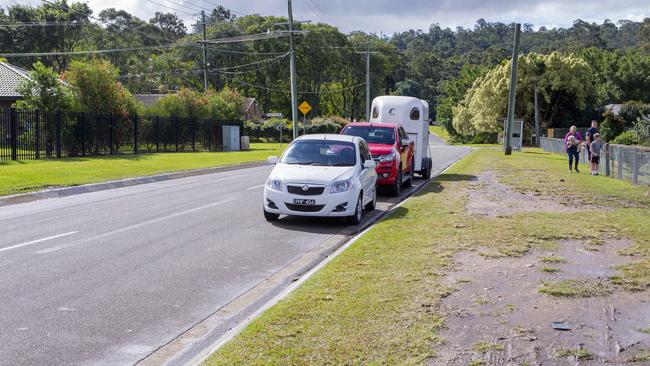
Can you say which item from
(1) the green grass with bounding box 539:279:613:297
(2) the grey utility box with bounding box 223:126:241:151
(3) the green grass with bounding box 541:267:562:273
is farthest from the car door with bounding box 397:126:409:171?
(2) the grey utility box with bounding box 223:126:241:151

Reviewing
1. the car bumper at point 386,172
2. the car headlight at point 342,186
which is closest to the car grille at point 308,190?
the car headlight at point 342,186

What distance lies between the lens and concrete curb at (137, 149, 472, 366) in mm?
5352

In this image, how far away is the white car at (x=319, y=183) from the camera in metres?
12.4

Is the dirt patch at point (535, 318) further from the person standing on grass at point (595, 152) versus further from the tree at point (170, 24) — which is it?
the tree at point (170, 24)

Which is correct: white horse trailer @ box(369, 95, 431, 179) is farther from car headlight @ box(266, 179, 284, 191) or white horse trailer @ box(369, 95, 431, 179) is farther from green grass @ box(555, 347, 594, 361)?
green grass @ box(555, 347, 594, 361)

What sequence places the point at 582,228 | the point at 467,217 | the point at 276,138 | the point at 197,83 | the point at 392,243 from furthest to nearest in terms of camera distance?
the point at 197,83 → the point at 276,138 → the point at 467,217 → the point at 582,228 → the point at 392,243

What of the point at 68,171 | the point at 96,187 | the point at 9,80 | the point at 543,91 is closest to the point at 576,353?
the point at 96,187

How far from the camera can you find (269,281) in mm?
8133

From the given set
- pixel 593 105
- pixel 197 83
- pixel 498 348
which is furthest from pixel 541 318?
pixel 197 83

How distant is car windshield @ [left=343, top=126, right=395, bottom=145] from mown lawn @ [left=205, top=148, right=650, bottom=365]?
10.7ft

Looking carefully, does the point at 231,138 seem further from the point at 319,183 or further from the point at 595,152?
the point at 319,183

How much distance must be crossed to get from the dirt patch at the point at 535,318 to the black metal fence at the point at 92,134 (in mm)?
23833

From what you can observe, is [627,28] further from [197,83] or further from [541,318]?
[541,318]

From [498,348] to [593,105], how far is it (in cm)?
6236
